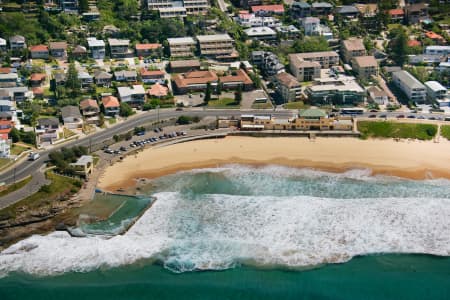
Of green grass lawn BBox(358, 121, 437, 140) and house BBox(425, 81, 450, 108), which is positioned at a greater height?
house BBox(425, 81, 450, 108)

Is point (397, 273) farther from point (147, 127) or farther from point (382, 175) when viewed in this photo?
point (147, 127)

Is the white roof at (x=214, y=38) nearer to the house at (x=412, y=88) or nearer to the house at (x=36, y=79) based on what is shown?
the house at (x=36, y=79)

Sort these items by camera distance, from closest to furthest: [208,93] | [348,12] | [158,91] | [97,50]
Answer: [208,93] → [158,91] → [97,50] → [348,12]

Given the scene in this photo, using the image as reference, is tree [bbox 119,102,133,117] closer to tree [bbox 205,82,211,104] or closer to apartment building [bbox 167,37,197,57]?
tree [bbox 205,82,211,104]

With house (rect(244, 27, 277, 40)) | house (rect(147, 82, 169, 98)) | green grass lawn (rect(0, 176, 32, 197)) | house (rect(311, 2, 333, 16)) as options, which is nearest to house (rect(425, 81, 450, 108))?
house (rect(244, 27, 277, 40))

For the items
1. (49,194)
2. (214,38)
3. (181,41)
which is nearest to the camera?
(49,194)

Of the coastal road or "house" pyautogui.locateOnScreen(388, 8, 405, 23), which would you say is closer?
the coastal road

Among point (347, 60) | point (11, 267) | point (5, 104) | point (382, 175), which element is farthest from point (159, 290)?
point (347, 60)

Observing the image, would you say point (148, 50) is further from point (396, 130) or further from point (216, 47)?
point (396, 130)

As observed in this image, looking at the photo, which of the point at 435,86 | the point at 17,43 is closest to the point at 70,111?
the point at 17,43
